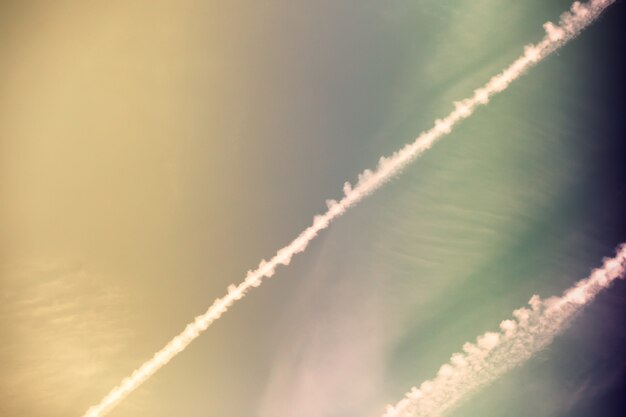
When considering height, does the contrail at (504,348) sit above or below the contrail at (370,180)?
below

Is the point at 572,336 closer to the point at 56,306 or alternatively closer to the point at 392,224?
the point at 392,224

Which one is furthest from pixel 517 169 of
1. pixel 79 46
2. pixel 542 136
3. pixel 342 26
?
pixel 79 46

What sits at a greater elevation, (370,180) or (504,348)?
(370,180)

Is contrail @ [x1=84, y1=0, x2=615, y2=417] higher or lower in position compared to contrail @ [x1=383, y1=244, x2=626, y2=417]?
higher

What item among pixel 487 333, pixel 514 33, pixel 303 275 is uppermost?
pixel 514 33
